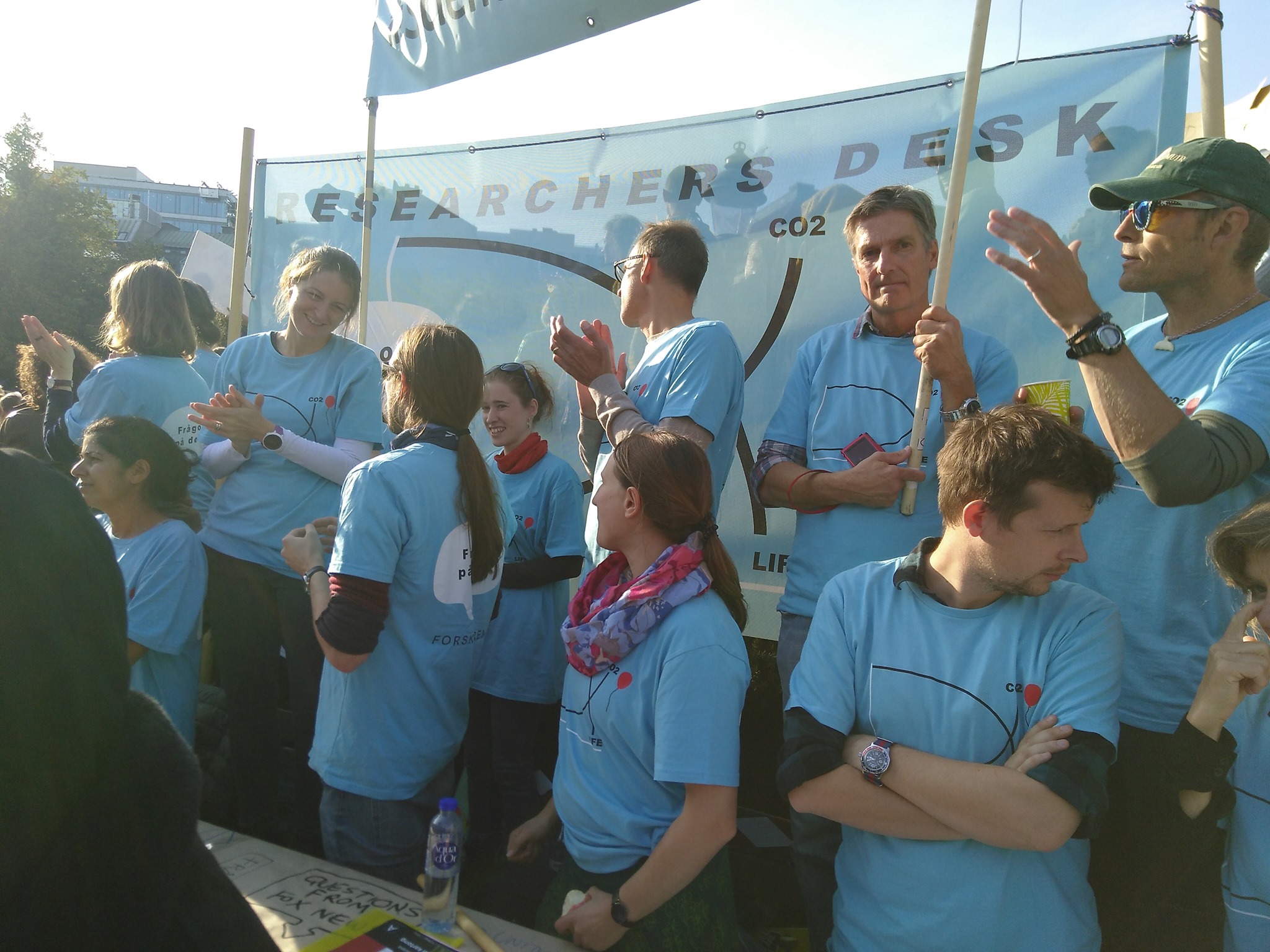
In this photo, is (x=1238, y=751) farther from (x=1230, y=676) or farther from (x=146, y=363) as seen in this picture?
(x=146, y=363)

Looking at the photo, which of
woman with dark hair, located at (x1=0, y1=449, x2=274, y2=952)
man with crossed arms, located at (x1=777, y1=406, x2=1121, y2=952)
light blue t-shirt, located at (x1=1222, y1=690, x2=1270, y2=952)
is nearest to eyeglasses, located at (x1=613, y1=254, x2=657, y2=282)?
man with crossed arms, located at (x1=777, y1=406, x2=1121, y2=952)

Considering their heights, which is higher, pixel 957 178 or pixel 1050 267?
pixel 957 178

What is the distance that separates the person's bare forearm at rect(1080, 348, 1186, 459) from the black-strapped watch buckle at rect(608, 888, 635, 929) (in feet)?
→ 4.07

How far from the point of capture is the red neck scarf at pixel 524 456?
9.98 ft

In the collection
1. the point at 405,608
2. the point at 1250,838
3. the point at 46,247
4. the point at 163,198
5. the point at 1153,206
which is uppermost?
the point at 163,198

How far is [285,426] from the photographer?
9.28 ft

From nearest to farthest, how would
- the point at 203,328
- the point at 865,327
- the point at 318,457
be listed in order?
the point at 865,327
the point at 318,457
the point at 203,328

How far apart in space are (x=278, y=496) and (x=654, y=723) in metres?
1.64

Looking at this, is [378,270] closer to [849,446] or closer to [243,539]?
[243,539]

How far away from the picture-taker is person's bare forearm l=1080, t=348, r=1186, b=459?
1.60 m

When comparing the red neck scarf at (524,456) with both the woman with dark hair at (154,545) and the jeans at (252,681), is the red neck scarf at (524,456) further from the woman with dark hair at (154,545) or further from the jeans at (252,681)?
the woman with dark hair at (154,545)

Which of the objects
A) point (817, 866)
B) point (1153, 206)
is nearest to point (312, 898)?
point (817, 866)

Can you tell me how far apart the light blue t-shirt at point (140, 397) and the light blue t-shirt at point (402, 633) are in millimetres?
1446

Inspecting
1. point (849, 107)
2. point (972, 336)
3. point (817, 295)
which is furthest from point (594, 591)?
point (849, 107)
